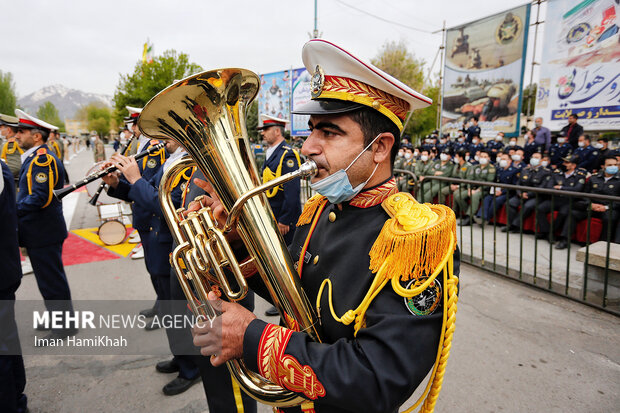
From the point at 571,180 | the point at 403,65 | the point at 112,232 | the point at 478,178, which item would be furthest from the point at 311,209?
the point at 403,65

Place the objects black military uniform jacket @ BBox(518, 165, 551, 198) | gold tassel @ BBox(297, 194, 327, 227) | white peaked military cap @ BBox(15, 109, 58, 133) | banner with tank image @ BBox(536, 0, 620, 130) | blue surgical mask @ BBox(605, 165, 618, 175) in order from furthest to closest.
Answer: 1. banner with tank image @ BBox(536, 0, 620, 130)
2. black military uniform jacket @ BBox(518, 165, 551, 198)
3. blue surgical mask @ BBox(605, 165, 618, 175)
4. white peaked military cap @ BBox(15, 109, 58, 133)
5. gold tassel @ BBox(297, 194, 327, 227)

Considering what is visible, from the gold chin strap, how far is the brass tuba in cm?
30

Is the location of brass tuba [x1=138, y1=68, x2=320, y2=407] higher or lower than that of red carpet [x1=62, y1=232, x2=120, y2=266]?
higher

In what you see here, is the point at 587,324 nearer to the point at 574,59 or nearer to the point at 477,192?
the point at 477,192

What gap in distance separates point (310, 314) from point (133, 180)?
2136 mm

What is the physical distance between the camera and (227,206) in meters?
1.42

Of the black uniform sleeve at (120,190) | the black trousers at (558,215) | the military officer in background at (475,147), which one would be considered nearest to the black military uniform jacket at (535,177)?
the black trousers at (558,215)

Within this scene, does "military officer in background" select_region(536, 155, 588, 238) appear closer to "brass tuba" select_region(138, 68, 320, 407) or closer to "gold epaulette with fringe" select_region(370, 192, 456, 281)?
"gold epaulette with fringe" select_region(370, 192, 456, 281)

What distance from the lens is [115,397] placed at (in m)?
2.79

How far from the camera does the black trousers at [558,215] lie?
6.16m

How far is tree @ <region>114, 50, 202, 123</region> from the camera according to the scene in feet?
96.1

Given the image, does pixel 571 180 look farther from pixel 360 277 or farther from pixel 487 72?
pixel 487 72

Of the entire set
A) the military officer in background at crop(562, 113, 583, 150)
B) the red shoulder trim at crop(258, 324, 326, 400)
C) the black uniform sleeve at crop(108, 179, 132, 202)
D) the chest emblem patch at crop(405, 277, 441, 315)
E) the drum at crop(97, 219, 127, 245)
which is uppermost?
the military officer in background at crop(562, 113, 583, 150)

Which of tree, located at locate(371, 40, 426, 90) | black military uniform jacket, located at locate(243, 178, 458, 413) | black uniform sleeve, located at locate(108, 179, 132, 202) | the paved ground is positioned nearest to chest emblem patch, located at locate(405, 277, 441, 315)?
black military uniform jacket, located at locate(243, 178, 458, 413)
